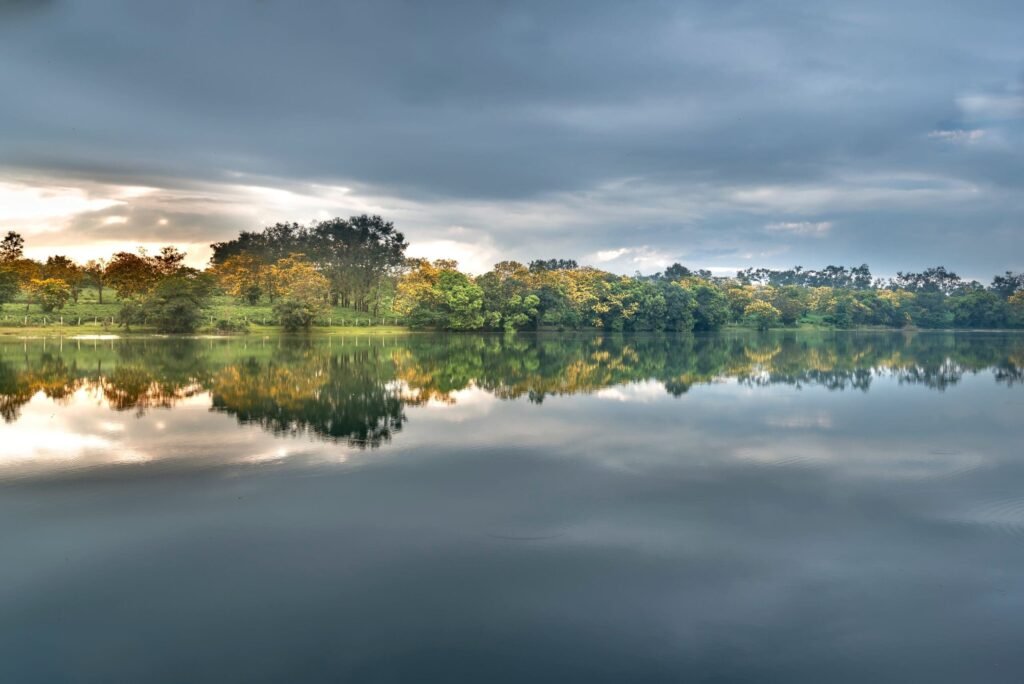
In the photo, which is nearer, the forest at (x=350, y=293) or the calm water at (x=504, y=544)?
the calm water at (x=504, y=544)

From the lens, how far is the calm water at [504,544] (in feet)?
18.8

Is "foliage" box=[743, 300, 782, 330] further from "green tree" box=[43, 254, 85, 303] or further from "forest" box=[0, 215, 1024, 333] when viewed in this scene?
"green tree" box=[43, 254, 85, 303]

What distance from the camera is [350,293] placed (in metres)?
76.9

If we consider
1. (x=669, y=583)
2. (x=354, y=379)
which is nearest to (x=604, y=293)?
(x=354, y=379)

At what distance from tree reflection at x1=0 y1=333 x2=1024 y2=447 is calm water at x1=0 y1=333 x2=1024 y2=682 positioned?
16.2 inches

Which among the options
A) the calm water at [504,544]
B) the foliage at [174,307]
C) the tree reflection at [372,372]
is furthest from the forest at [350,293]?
the calm water at [504,544]

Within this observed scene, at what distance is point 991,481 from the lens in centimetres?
1131

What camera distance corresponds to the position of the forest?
188 feet

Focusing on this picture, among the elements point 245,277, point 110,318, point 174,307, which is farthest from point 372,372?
point 245,277

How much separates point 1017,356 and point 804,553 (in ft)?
146

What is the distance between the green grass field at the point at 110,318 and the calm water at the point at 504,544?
40273 millimetres

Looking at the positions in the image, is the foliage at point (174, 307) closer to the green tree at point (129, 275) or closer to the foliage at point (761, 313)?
the green tree at point (129, 275)

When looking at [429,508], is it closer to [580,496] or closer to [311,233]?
[580,496]

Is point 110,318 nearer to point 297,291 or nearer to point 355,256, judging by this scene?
point 297,291
